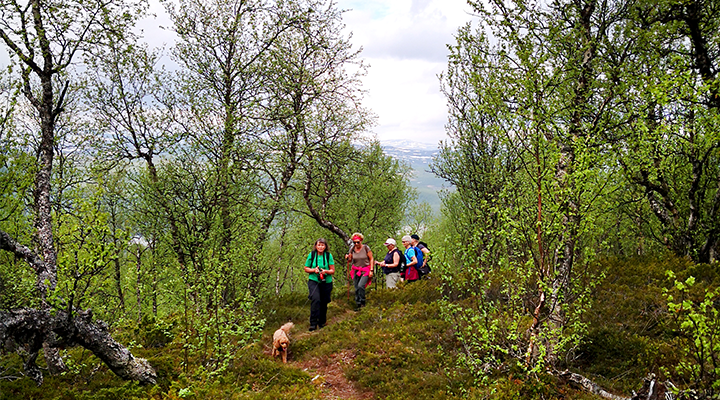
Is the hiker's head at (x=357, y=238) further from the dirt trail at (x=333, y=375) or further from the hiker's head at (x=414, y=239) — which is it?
the dirt trail at (x=333, y=375)

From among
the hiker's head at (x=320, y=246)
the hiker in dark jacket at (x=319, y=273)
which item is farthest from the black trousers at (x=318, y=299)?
the hiker's head at (x=320, y=246)

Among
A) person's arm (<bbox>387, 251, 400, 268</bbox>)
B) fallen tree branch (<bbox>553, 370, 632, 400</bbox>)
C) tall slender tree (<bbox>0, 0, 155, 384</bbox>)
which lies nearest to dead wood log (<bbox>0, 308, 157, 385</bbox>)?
A: tall slender tree (<bbox>0, 0, 155, 384</bbox>)

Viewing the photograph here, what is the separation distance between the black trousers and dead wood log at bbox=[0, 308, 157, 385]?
3.86m

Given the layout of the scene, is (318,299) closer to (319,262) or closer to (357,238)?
(319,262)

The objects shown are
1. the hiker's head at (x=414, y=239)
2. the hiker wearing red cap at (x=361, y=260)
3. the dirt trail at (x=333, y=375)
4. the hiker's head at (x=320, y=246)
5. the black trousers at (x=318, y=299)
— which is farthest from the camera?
the hiker's head at (x=414, y=239)

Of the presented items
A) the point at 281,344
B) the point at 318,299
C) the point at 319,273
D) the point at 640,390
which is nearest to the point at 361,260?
the point at 318,299

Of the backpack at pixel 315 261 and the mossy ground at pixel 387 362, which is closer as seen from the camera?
the mossy ground at pixel 387 362

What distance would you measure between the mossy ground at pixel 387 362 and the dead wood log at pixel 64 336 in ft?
0.86

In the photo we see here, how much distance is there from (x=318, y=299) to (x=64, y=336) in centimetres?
522

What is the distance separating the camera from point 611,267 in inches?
404

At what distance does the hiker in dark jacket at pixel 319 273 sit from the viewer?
9234 millimetres

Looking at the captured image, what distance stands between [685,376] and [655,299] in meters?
2.97

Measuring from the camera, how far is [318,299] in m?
9.64

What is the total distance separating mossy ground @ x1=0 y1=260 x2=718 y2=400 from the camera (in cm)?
575
